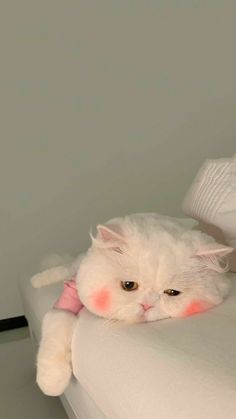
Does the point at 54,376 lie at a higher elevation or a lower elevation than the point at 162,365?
lower

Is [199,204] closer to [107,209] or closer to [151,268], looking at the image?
[151,268]

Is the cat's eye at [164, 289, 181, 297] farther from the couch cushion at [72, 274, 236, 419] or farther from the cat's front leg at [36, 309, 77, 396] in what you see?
the cat's front leg at [36, 309, 77, 396]

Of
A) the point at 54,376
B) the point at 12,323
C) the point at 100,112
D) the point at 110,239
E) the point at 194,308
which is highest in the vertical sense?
the point at 100,112

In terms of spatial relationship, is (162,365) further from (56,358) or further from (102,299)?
(56,358)

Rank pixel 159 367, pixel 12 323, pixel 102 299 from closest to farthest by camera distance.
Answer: pixel 159 367
pixel 102 299
pixel 12 323

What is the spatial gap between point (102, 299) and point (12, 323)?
1.73 metres

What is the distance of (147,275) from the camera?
917 millimetres

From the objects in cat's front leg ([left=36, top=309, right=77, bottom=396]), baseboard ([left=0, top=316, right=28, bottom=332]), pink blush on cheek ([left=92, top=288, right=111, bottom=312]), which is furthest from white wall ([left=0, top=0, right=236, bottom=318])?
pink blush on cheek ([left=92, top=288, right=111, bottom=312])

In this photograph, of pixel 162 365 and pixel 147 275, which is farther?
pixel 147 275

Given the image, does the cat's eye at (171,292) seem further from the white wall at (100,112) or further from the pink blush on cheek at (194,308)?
the white wall at (100,112)

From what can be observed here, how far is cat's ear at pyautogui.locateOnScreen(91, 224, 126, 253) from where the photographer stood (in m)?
0.95

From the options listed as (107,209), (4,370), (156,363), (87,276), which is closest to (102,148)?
(107,209)

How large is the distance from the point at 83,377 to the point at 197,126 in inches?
80.1

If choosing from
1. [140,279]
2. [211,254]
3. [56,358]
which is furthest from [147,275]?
[56,358]
